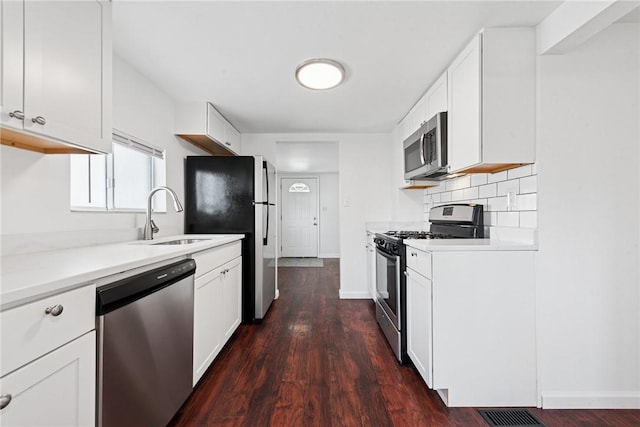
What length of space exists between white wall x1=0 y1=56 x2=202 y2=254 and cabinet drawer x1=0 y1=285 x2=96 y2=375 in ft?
2.38

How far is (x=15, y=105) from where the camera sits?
1.10 metres

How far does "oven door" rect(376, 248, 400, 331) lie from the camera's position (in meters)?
2.32

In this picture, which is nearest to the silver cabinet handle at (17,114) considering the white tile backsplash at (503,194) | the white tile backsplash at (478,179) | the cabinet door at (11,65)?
the cabinet door at (11,65)

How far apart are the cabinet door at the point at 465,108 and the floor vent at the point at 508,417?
1.41 metres

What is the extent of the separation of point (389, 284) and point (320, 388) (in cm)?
98

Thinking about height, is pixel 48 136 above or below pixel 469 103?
below

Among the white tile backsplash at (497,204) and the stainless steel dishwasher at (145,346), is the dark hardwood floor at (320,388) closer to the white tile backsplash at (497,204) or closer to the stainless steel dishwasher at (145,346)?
the stainless steel dishwasher at (145,346)

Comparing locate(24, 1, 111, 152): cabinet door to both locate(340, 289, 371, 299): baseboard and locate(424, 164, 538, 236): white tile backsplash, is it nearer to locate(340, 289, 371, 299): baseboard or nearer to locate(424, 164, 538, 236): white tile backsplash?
locate(424, 164, 538, 236): white tile backsplash

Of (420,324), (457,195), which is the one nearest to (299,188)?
(457,195)

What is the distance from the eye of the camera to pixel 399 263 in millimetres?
2305

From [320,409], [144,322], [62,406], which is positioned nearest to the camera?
[62,406]

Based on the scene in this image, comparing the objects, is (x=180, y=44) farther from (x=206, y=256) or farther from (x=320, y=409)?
(x=320, y=409)

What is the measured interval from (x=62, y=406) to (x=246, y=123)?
3.17 m

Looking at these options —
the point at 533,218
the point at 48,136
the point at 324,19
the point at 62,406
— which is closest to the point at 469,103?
the point at 533,218
